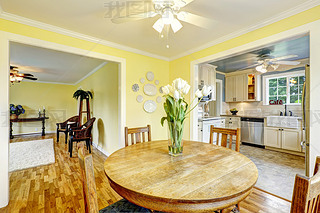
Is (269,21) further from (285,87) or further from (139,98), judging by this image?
(285,87)

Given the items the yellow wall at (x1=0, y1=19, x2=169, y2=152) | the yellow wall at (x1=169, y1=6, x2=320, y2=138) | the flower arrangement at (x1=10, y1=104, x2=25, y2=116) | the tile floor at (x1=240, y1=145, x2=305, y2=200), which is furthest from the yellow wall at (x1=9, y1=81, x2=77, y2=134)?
the tile floor at (x1=240, y1=145, x2=305, y2=200)

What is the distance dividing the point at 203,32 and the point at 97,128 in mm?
3950

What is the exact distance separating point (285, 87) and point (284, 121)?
1161 millimetres

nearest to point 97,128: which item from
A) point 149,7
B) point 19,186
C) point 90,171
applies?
point 19,186

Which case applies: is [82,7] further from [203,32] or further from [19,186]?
[19,186]

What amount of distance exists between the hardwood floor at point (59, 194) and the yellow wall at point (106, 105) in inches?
37.7

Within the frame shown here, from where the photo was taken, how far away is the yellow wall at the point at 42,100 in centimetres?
582

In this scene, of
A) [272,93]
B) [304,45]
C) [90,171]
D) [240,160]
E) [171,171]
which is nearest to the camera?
[90,171]

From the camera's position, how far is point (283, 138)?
365 centimetres

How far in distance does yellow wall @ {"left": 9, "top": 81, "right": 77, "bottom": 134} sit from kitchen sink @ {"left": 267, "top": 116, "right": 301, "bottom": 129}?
7391 mm

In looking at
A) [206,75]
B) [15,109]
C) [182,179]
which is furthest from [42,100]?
[182,179]

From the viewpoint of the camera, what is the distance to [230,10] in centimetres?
174

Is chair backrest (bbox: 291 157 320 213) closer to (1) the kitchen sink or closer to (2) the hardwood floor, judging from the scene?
(2) the hardwood floor

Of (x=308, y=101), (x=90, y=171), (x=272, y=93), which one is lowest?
(x=90, y=171)
